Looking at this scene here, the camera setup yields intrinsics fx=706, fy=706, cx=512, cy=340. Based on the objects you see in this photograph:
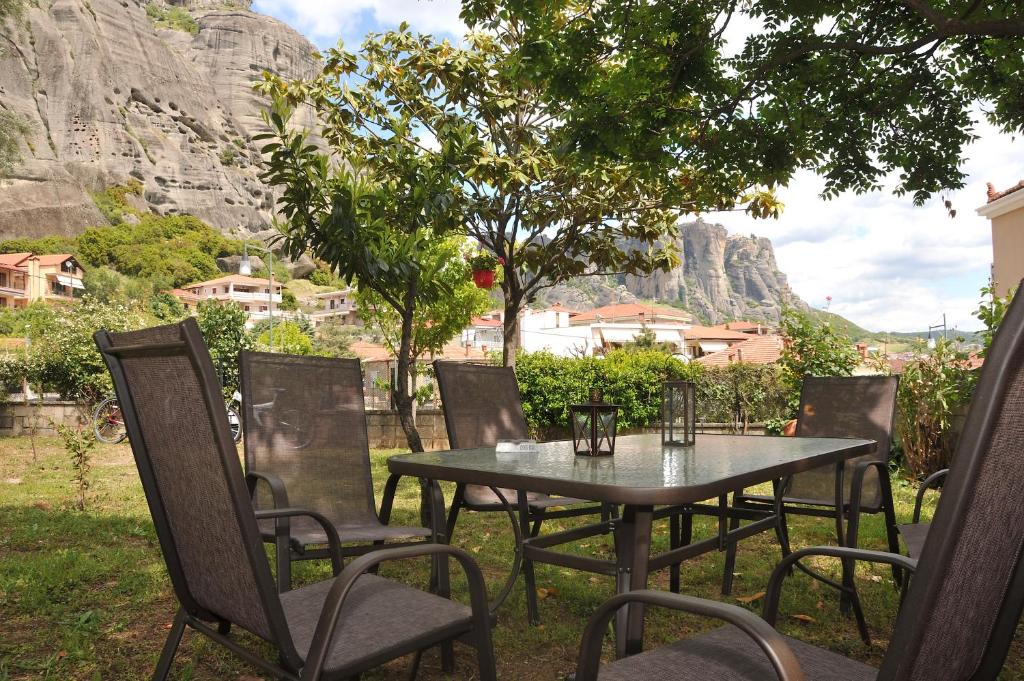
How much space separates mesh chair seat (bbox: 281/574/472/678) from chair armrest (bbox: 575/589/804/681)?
437mm

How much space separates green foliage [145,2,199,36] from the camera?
3802 inches

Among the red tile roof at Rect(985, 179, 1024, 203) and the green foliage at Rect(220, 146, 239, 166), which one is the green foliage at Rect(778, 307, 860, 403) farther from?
the green foliage at Rect(220, 146, 239, 166)

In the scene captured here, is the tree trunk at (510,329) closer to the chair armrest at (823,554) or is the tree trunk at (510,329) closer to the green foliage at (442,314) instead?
the green foliage at (442,314)

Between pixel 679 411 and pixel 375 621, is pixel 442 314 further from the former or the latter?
pixel 375 621

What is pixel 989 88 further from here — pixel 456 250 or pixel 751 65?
pixel 456 250

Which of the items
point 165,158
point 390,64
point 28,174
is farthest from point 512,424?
point 165,158

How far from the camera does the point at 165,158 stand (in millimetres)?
75750

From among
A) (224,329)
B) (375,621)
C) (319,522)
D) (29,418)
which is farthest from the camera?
(224,329)

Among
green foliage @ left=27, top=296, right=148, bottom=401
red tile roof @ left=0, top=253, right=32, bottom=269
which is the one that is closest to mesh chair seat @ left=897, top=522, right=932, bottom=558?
green foliage @ left=27, top=296, right=148, bottom=401

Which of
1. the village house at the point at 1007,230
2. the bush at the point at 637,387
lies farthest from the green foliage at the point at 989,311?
the village house at the point at 1007,230

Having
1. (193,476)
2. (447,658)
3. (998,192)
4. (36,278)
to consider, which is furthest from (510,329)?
(36,278)

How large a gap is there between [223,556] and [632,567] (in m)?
1.00

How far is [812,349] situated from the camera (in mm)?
8258

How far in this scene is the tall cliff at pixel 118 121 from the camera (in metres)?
62.8
